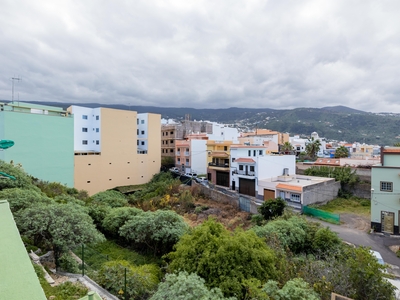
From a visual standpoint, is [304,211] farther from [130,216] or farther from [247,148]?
[130,216]

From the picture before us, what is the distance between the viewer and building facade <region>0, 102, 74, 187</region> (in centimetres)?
2383

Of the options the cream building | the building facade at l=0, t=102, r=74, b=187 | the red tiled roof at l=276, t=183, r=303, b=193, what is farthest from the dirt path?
the building facade at l=0, t=102, r=74, b=187

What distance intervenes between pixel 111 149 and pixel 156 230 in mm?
25922

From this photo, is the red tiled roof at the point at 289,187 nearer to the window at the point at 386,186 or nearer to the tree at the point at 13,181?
the window at the point at 386,186

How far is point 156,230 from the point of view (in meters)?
11.2

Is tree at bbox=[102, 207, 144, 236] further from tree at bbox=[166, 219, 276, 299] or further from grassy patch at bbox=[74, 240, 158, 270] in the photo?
tree at bbox=[166, 219, 276, 299]

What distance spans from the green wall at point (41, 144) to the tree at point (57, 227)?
19685 mm

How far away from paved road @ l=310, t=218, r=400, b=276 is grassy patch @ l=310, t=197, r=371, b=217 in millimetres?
4618

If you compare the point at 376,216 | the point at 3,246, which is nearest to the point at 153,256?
the point at 3,246

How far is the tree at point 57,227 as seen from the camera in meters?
7.89

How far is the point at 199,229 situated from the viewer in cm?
858

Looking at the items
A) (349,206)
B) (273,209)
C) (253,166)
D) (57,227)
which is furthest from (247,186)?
→ (57,227)

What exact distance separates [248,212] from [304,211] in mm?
4812

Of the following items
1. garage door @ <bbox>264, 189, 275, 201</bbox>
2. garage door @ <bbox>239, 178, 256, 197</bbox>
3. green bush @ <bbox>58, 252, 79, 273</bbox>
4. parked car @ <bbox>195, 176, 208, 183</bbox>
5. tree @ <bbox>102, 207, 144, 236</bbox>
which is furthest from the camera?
parked car @ <bbox>195, 176, 208, 183</bbox>
